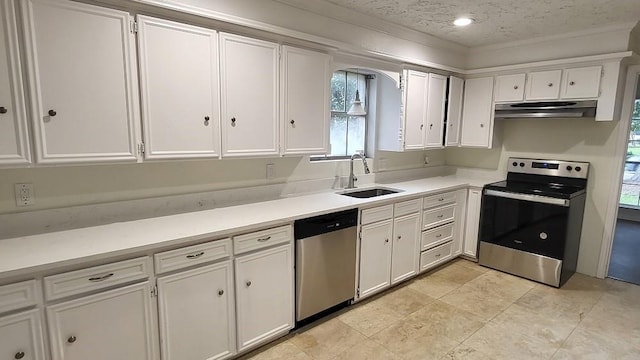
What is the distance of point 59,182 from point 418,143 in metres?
3.15

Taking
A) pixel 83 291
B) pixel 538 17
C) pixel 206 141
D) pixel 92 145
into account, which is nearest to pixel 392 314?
pixel 206 141

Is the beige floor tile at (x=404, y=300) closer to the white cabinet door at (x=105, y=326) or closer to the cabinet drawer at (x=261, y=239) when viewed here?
the cabinet drawer at (x=261, y=239)

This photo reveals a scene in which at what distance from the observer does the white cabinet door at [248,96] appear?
2.24 m

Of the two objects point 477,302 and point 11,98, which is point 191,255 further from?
point 477,302

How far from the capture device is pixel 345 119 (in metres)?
3.63

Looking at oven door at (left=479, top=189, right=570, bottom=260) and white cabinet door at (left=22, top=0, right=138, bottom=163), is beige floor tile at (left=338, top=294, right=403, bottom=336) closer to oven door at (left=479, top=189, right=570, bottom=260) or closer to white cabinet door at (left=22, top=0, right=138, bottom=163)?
oven door at (left=479, top=189, right=570, bottom=260)

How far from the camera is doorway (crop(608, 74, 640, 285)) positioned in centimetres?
389

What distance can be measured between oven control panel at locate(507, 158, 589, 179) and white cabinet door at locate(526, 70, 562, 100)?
29.6 inches

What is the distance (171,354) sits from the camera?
1967 mm

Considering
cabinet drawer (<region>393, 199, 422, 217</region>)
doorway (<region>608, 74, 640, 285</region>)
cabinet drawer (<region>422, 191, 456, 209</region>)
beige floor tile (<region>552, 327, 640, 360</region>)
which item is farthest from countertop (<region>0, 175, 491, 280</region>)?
doorway (<region>608, 74, 640, 285</region>)

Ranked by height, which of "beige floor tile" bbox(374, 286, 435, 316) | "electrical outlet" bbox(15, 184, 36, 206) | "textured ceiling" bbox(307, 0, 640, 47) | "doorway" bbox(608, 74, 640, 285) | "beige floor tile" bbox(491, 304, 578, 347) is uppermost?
"textured ceiling" bbox(307, 0, 640, 47)

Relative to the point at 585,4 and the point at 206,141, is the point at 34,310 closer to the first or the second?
the point at 206,141

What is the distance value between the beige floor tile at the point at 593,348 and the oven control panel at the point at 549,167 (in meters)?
1.78

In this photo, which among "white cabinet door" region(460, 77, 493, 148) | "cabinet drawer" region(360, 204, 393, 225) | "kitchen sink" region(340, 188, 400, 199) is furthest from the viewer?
"white cabinet door" region(460, 77, 493, 148)
